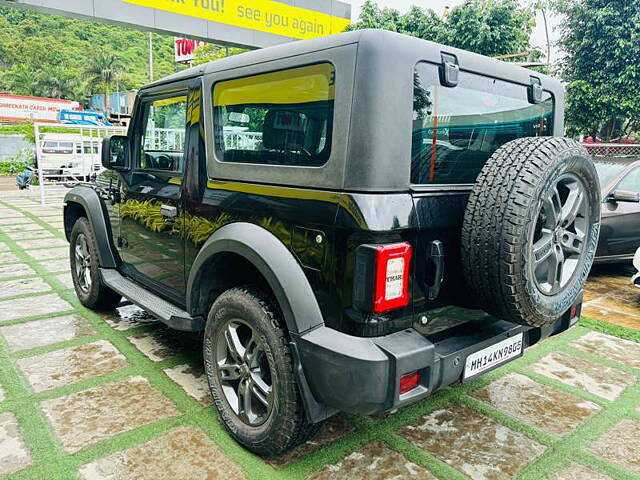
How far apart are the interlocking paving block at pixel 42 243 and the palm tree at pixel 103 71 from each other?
60.8 m

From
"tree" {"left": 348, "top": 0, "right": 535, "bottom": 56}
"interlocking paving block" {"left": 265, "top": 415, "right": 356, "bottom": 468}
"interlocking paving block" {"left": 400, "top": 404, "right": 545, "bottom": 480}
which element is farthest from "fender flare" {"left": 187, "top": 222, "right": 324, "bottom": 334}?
"tree" {"left": 348, "top": 0, "right": 535, "bottom": 56}

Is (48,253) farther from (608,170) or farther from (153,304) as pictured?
(608,170)

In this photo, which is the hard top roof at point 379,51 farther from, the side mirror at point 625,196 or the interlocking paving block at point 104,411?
the side mirror at point 625,196

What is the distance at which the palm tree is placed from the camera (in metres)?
61.8

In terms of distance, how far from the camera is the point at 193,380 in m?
3.05

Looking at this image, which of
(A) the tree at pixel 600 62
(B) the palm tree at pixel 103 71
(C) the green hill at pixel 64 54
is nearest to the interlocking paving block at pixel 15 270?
(A) the tree at pixel 600 62

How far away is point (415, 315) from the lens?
2.03 m

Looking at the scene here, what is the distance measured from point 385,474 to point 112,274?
104 inches

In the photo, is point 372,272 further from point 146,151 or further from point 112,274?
point 112,274

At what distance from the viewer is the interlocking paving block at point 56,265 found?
566 centimetres

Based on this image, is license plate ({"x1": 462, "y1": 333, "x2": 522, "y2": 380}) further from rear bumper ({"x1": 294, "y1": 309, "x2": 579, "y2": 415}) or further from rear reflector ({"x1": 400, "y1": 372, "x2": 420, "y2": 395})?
rear reflector ({"x1": 400, "y1": 372, "x2": 420, "y2": 395})

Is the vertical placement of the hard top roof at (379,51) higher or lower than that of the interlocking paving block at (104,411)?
higher

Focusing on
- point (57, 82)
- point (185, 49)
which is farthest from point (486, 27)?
point (57, 82)

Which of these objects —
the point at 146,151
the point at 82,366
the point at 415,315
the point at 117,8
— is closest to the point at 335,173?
the point at 415,315
